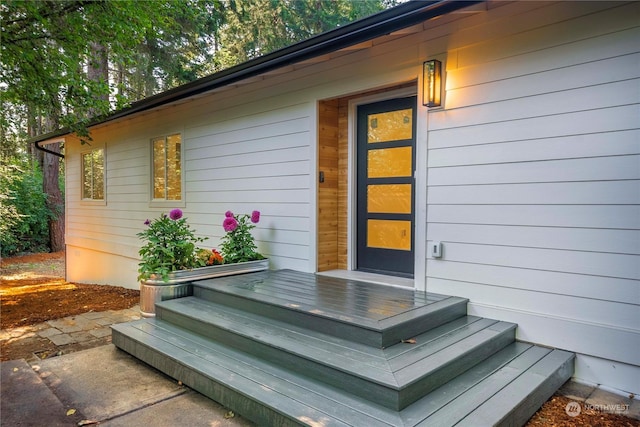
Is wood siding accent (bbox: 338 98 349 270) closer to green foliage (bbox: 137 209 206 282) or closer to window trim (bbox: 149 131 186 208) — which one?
green foliage (bbox: 137 209 206 282)

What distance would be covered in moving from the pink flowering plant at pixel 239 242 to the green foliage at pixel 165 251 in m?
0.47

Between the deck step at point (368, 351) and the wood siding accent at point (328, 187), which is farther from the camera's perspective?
the wood siding accent at point (328, 187)

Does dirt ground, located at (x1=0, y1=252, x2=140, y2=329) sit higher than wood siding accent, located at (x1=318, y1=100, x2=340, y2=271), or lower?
lower

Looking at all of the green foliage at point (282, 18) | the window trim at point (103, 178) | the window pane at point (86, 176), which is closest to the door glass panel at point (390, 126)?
the window trim at point (103, 178)

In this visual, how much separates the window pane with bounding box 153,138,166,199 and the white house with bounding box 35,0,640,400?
168 centimetres

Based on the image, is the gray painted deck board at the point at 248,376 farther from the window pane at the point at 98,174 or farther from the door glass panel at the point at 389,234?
the window pane at the point at 98,174

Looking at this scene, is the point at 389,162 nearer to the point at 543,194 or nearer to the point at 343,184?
the point at 343,184

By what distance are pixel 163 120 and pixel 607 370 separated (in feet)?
22.2

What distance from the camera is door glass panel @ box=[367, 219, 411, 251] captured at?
4020 millimetres

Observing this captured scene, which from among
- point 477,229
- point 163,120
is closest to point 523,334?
point 477,229

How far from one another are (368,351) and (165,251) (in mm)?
2489

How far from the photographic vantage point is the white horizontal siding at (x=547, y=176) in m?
2.51

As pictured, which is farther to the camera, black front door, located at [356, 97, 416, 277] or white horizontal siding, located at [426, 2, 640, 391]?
black front door, located at [356, 97, 416, 277]

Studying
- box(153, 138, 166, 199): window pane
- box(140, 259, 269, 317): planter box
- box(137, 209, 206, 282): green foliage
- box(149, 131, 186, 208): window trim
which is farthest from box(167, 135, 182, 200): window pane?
box(140, 259, 269, 317): planter box
